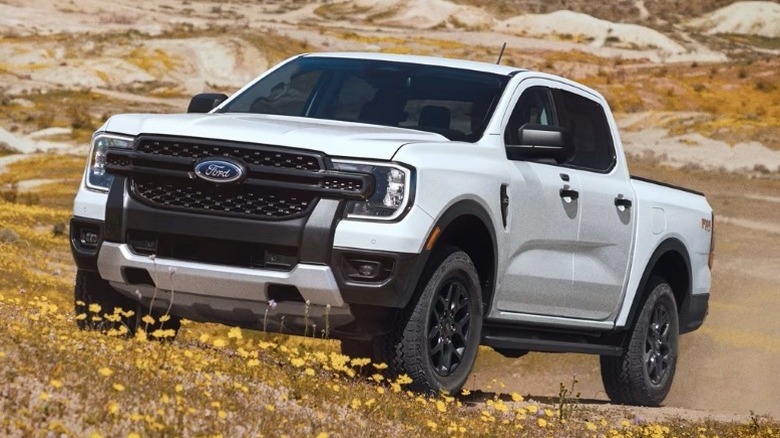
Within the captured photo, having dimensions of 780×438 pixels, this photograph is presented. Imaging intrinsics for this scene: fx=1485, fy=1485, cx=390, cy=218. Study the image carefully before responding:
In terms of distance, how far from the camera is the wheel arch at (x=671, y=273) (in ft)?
32.9

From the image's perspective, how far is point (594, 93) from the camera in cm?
1017

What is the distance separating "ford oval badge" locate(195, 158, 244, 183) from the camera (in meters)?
7.13

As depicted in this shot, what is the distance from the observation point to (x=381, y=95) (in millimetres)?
8719

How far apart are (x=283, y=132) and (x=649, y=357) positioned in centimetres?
420

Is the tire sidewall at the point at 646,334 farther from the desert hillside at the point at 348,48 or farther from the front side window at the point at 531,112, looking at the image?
the front side window at the point at 531,112

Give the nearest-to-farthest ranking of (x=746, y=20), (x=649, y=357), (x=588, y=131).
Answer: (x=588, y=131)
(x=649, y=357)
(x=746, y=20)

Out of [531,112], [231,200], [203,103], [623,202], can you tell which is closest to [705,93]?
[623,202]

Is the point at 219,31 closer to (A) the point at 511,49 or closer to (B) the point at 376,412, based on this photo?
(A) the point at 511,49

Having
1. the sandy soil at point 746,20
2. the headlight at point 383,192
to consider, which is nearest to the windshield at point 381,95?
the headlight at point 383,192

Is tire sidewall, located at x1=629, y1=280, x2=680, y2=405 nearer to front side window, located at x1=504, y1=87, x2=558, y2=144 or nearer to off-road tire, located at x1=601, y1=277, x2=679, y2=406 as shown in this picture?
off-road tire, located at x1=601, y1=277, x2=679, y2=406

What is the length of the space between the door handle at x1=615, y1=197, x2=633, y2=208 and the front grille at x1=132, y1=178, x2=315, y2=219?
3.08 meters

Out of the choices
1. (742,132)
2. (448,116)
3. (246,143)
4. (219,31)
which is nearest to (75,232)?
(246,143)

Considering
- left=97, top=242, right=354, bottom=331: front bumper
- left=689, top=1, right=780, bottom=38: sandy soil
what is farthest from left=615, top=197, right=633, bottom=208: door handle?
left=689, top=1, right=780, bottom=38: sandy soil

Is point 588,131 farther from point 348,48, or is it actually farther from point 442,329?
point 348,48
